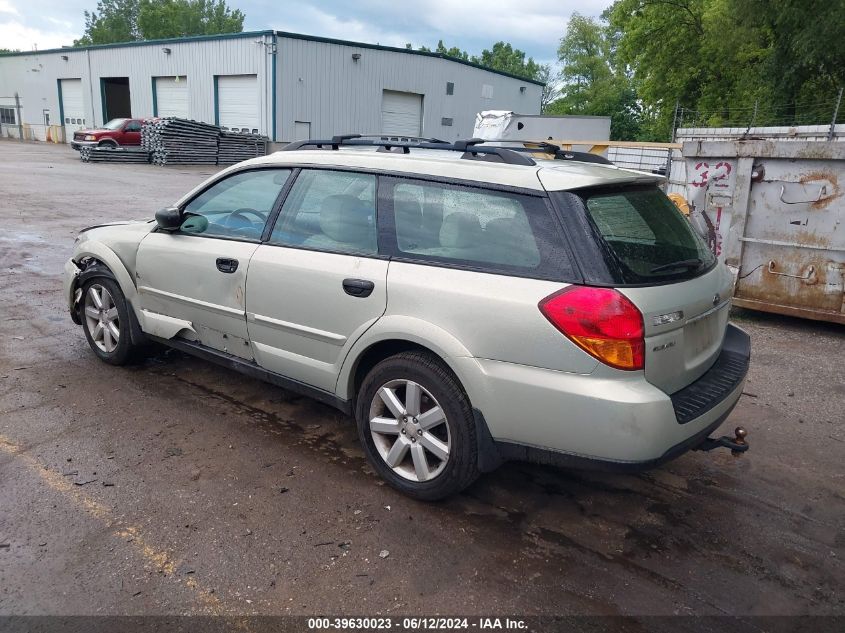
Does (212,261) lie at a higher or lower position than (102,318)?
higher

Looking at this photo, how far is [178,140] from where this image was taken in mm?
28078

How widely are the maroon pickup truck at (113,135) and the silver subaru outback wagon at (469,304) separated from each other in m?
27.2

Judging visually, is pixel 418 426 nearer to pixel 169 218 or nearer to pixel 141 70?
pixel 169 218

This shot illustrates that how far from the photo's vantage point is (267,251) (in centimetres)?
392

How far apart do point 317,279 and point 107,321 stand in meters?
2.30

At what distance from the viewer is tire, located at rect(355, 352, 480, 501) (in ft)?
10.4

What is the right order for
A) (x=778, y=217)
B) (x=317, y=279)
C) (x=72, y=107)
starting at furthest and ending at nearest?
1. (x=72, y=107)
2. (x=778, y=217)
3. (x=317, y=279)

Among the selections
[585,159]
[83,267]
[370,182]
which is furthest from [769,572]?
[83,267]

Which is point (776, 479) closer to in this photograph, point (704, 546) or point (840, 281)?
point (704, 546)

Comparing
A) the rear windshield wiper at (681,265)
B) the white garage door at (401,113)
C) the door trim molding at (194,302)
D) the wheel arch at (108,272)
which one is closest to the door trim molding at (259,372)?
the wheel arch at (108,272)

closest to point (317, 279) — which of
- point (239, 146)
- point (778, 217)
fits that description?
point (778, 217)

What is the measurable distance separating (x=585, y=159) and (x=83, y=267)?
382cm

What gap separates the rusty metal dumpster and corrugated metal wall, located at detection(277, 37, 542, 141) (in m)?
25.7

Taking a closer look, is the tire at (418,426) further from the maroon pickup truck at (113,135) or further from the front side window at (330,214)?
the maroon pickup truck at (113,135)
